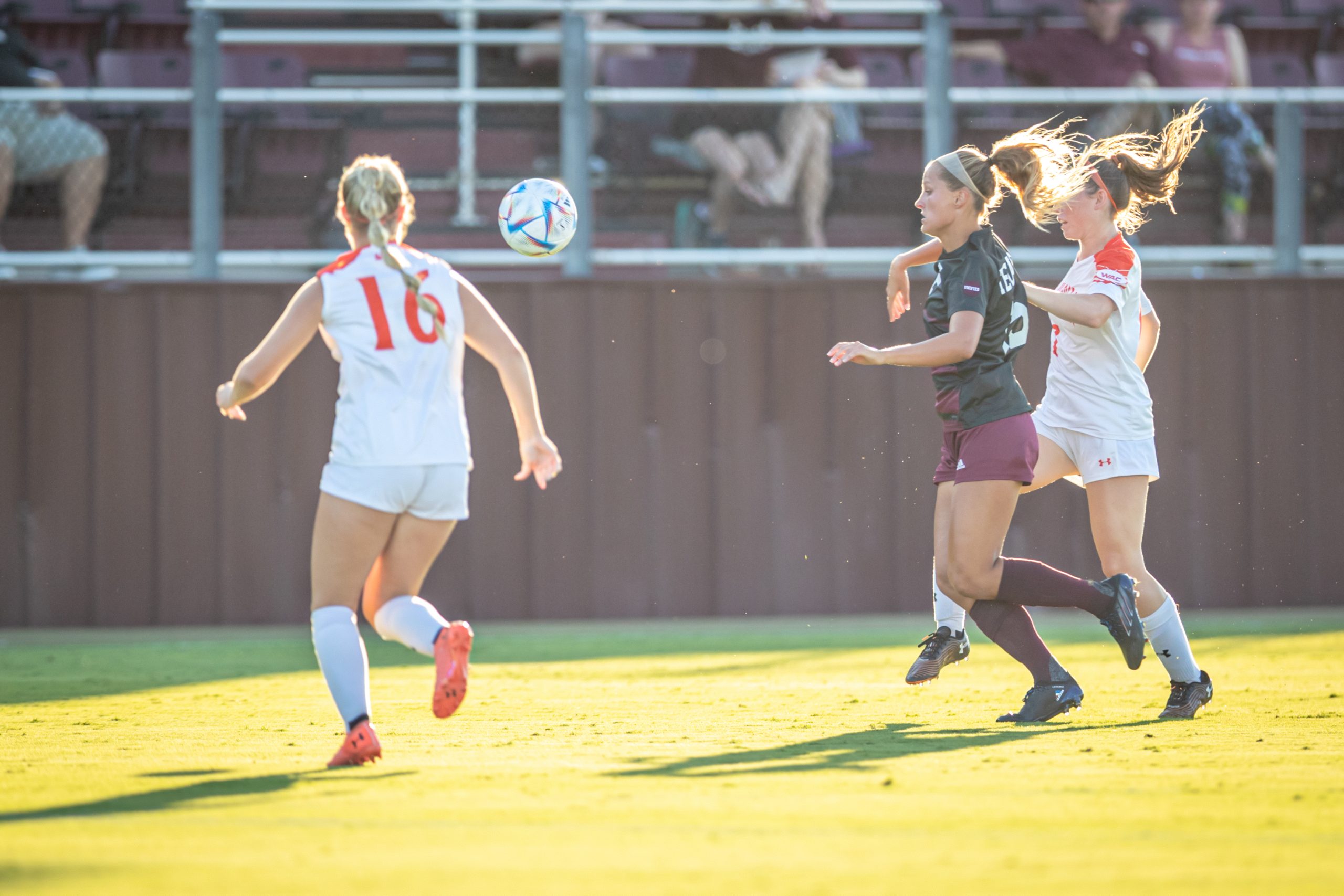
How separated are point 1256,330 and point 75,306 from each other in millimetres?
7427

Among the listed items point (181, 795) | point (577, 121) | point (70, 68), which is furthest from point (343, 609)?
point (70, 68)

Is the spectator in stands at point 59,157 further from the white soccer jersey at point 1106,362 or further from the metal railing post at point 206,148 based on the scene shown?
the white soccer jersey at point 1106,362

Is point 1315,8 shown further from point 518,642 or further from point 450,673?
point 450,673

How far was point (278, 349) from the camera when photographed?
14.9 ft

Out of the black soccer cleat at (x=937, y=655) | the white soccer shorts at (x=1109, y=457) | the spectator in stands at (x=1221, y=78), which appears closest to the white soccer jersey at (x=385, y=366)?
the black soccer cleat at (x=937, y=655)

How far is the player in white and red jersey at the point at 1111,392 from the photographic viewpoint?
18.1 feet

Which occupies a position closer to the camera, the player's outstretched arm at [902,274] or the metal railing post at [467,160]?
the player's outstretched arm at [902,274]

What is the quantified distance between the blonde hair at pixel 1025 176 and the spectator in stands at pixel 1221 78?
185 inches

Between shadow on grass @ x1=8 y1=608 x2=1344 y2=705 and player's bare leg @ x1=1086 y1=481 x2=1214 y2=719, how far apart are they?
2358 millimetres

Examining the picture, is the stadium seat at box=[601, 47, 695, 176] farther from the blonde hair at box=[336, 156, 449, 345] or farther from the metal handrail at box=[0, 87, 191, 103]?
→ the blonde hair at box=[336, 156, 449, 345]

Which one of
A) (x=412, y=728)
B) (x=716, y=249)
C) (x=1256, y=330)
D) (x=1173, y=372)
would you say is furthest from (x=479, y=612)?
(x=1256, y=330)

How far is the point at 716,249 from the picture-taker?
9555 mm

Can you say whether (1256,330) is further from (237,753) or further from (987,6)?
(237,753)

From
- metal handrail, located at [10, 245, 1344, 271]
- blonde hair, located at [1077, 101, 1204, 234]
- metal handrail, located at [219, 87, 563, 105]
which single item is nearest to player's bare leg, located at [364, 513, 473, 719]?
blonde hair, located at [1077, 101, 1204, 234]
